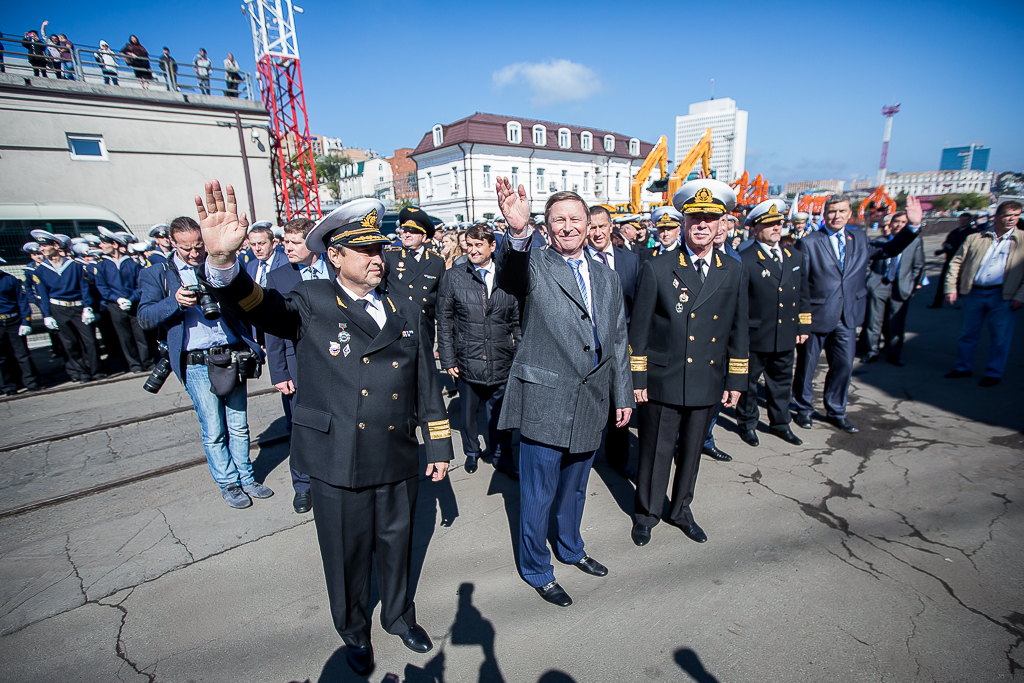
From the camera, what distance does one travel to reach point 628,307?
5.12 m

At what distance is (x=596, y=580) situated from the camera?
122 inches

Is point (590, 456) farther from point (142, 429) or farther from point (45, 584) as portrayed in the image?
point (142, 429)

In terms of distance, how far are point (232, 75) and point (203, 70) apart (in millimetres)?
925

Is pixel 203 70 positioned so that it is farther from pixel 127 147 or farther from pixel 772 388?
pixel 772 388

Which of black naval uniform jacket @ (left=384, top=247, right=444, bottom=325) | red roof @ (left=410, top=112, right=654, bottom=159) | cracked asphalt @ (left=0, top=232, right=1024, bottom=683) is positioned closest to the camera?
cracked asphalt @ (left=0, top=232, right=1024, bottom=683)

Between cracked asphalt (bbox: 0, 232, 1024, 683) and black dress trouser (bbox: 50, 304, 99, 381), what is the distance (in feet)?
12.4

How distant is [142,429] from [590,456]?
18.8 feet

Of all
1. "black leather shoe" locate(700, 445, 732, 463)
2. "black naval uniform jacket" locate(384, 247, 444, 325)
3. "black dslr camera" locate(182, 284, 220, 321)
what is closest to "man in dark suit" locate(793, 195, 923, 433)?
"black leather shoe" locate(700, 445, 732, 463)

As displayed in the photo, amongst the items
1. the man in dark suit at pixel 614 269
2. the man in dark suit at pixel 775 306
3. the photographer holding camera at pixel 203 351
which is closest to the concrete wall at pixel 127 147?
the photographer holding camera at pixel 203 351

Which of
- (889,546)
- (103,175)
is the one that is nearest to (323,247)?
(889,546)

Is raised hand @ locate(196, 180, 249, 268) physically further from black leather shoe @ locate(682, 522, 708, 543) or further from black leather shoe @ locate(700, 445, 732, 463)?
black leather shoe @ locate(700, 445, 732, 463)

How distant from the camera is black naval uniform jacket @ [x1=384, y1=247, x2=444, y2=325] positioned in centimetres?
529

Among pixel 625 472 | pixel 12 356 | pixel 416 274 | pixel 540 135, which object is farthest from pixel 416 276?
pixel 540 135

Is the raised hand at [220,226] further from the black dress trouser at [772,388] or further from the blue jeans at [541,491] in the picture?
the black dress trouser at [772,388]
